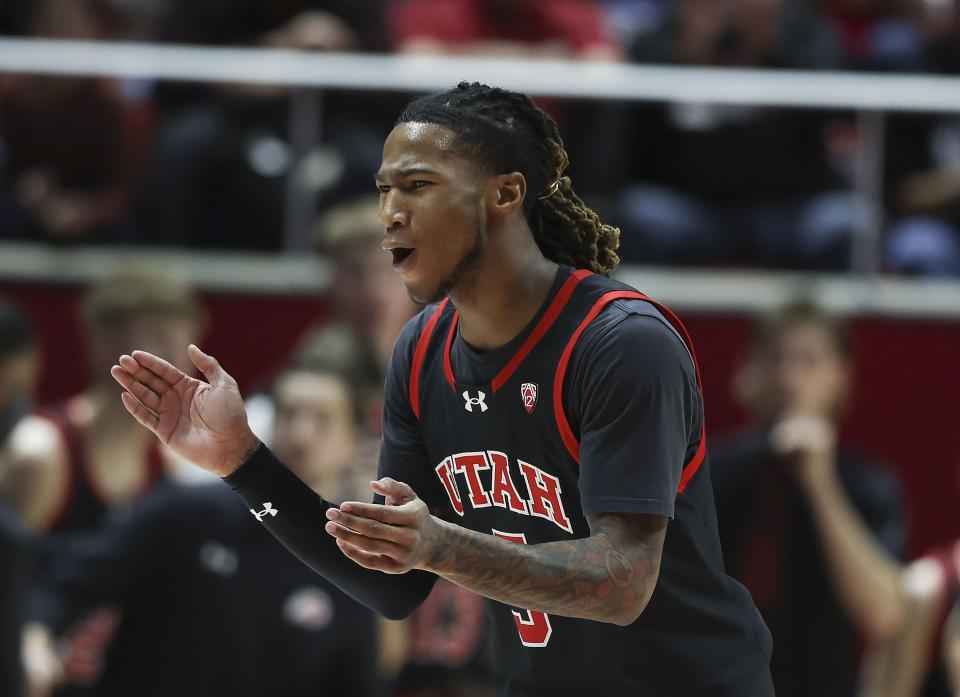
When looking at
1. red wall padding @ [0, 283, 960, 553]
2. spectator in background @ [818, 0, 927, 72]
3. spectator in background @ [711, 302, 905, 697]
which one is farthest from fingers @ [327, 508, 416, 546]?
spectator in background @ [818, 0, 927, 72]

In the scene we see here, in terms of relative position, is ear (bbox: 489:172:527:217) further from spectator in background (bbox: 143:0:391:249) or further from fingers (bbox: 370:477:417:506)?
spectator in background (bbox: 143:0:391:249)

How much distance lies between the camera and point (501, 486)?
118 inches

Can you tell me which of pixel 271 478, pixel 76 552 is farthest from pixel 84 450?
pixel 271 478

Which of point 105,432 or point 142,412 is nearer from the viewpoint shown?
point 142,412

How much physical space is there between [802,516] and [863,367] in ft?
3.23

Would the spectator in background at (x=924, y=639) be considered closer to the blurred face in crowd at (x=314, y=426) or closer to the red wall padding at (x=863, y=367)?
the red wall padding at (x=863, y=367)

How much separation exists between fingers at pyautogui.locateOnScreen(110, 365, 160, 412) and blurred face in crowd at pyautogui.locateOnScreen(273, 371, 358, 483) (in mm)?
2620

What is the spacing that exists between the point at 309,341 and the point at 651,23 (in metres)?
2.38

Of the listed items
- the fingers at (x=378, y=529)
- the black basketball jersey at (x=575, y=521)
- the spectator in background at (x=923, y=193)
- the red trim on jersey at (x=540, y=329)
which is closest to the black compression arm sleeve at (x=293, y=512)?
the black basketball jersey at (x=575, y=521)

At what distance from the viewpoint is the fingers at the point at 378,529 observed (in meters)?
2.48

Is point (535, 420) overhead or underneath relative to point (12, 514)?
overhead

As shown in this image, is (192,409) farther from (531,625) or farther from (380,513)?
(531,625)

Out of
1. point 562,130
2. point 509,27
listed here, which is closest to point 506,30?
point 509,27

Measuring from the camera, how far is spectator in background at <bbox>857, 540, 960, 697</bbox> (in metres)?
6.10
